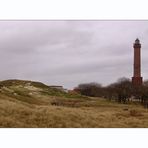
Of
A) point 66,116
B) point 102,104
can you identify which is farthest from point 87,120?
point 102,104

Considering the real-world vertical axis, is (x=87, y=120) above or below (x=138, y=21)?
below

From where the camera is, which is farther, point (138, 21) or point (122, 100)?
point (122, 100)

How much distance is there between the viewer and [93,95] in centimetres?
5416

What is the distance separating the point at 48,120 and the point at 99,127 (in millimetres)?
3542

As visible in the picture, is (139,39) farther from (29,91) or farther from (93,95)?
(29,91)

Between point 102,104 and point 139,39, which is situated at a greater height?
point 139,39

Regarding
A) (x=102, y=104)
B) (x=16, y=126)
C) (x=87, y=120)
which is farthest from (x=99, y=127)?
(x=102, y=104)

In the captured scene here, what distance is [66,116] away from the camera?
25.4 meters
